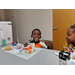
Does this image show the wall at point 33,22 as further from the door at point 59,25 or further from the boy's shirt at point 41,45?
the boy's shirt at point 41,45

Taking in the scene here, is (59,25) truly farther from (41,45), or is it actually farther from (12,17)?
(12,17)

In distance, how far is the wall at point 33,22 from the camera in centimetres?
180

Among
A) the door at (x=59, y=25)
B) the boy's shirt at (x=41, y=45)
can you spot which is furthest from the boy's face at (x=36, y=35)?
the door at (x=59, y=25)

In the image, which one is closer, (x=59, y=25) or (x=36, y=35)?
(x=36, y=35)

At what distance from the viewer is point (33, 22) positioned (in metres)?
2.00

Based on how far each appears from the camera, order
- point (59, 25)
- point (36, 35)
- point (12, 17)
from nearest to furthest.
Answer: point (36, 35)
point (59, 25)
point (12, 17)

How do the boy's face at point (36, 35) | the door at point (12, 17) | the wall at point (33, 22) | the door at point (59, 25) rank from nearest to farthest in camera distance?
the boy's face at point (36, 35)
the door at point (59, 25)
the wall at point (33, 22)
the door at point (12, 17)

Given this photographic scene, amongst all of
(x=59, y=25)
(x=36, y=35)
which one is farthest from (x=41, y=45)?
(x=59, y=25)

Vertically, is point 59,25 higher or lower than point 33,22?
lower

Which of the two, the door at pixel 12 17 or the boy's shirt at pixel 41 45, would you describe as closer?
the boy's shirt at pixel 41 45

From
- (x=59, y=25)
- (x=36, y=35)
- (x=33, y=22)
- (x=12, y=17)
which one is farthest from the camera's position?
(x=12, y=17)

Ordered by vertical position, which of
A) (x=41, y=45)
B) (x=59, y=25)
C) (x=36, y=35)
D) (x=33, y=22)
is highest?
(x=33, y=22)
